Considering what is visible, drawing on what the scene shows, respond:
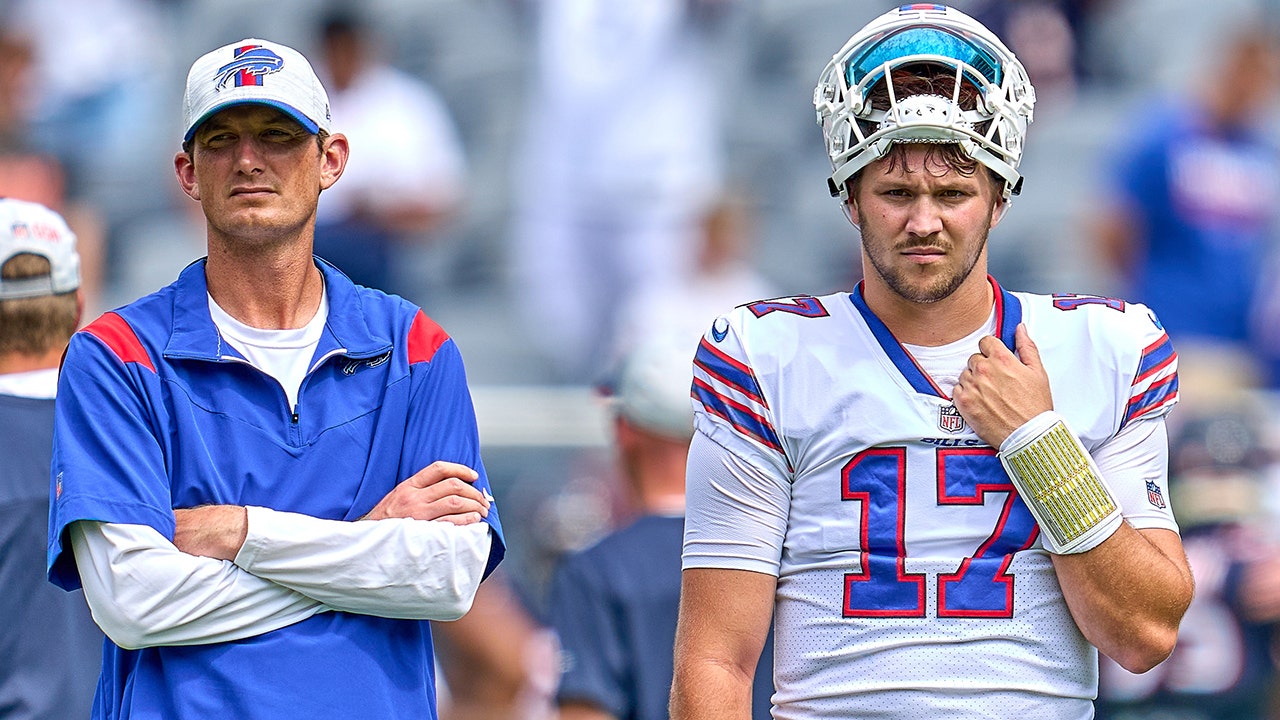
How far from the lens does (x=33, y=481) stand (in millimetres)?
3404

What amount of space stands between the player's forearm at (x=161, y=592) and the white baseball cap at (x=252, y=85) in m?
0.71

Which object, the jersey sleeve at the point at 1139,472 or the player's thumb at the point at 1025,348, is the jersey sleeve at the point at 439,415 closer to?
the player's thumb at the point at 1025,348

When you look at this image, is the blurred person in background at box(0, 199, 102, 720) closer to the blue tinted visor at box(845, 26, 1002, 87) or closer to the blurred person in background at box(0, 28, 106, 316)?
the blue tinted visor at box(845, 26, 1002, 87)

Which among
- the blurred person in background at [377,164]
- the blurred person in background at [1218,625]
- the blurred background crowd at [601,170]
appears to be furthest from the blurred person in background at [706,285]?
the blurred person in background at [1218,625]

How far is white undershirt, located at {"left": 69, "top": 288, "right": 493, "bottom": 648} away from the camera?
9.09 feet

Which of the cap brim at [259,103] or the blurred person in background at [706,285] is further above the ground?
the blurred person in background at [706,285]

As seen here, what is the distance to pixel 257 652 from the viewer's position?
9.29 feet

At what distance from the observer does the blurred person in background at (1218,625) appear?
199 inches

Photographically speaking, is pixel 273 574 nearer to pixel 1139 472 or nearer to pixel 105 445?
pixel 105 445

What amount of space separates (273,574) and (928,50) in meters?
1.33

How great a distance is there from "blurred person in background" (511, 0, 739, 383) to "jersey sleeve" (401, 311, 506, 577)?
5562 mm

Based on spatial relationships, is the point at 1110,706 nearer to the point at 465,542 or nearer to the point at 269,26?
the point at 465,542

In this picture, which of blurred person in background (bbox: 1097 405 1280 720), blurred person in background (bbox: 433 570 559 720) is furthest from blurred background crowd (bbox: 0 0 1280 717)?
blurred person in background (bbox: 1097 405 1280 720)

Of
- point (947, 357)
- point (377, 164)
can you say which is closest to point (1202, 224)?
Result: point (377, 164)
